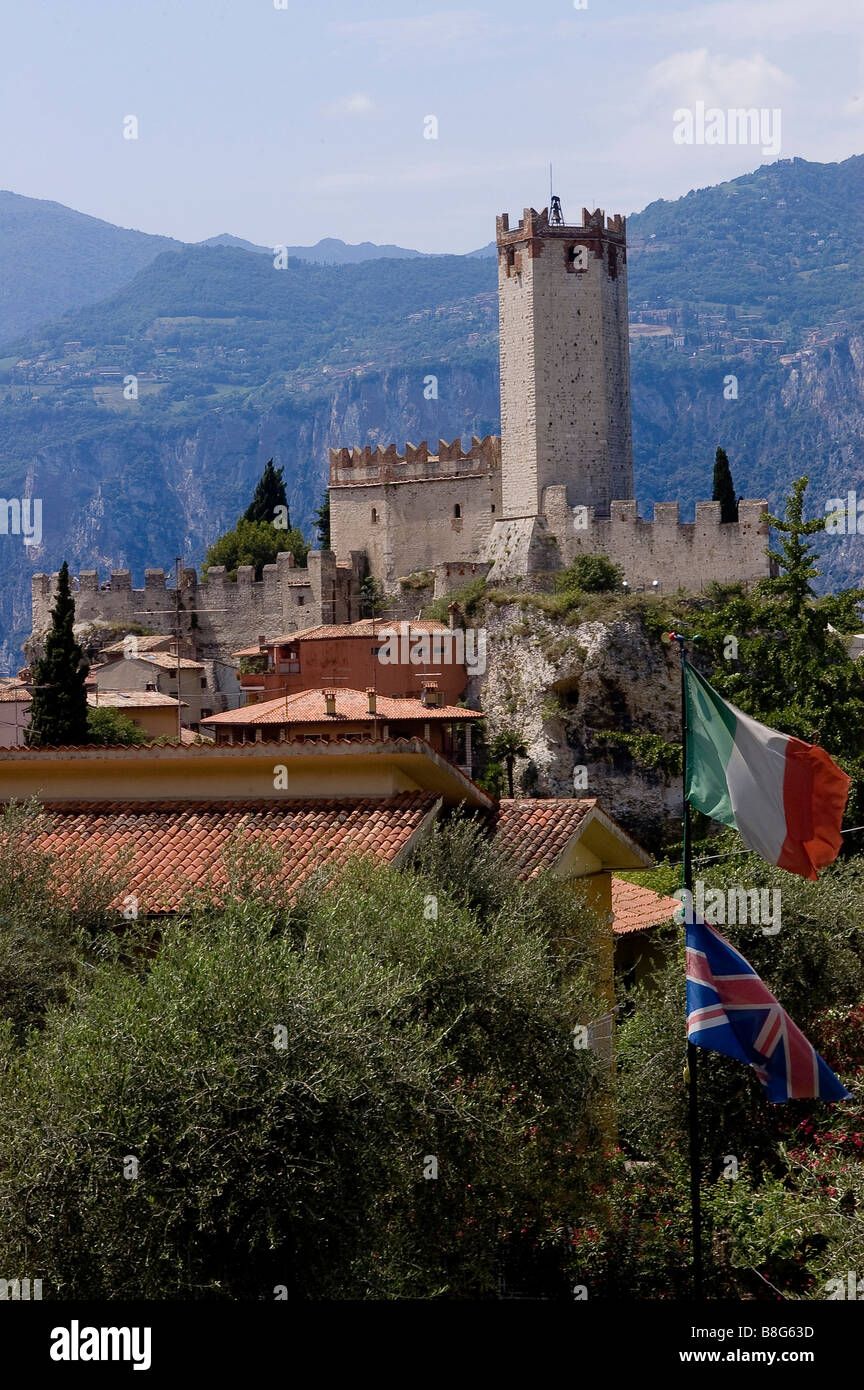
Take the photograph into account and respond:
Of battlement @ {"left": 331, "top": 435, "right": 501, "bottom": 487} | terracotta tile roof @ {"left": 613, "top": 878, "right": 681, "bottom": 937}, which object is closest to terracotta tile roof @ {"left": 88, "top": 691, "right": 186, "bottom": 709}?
battlement @ {"left": 331, "top": 435, "right": 501, "bottom": 487}

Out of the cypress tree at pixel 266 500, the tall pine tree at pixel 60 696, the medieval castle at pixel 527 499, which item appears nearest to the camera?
the tall pine tree at pixel 60 696

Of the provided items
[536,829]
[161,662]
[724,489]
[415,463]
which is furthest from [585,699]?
[536,829]

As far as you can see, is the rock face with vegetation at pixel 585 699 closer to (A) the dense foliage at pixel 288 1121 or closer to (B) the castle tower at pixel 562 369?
(B) the castle tower at pixel 562 369

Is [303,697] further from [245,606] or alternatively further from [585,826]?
[245,606]

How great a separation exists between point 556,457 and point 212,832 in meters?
43.3

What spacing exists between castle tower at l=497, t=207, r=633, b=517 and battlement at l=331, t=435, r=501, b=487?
5.76 feet

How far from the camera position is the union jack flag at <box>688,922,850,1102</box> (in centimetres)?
1439

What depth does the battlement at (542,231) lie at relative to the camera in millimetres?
64188

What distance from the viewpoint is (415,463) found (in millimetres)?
68438

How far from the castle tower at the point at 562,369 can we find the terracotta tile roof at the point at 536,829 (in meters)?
39.3

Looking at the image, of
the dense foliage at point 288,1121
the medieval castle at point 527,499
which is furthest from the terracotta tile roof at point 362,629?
the dense foliage at point 288,1121

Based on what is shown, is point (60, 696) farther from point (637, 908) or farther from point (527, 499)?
point (637, 908)

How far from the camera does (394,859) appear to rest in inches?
778
